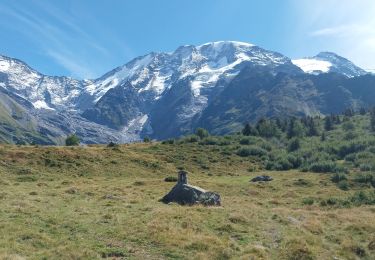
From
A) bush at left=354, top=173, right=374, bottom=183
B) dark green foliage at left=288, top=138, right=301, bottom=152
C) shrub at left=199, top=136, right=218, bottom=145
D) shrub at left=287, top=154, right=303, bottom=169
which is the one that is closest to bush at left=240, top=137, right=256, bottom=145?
shrub at left=199, top=136, right=218, bottom=145

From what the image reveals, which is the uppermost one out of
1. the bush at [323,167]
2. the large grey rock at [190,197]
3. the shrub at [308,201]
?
the bush at [323,167]

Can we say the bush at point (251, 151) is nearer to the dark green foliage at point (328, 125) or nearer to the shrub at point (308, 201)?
the shrub at point (308, 201)

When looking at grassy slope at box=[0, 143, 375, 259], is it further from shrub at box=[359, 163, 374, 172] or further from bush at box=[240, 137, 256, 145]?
bush at box=[240, 137, 256, 145]

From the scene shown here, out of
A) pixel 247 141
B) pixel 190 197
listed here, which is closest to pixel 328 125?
pixel 247 141

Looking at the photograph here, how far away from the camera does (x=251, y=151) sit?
112062 millimetres

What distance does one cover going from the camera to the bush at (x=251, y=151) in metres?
111

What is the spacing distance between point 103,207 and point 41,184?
19513mm

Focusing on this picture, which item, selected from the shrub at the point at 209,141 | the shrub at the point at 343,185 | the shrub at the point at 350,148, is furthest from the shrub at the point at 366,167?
the shrub at the point at 209,141

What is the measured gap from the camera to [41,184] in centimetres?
5206

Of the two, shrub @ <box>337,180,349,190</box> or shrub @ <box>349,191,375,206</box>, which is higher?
shrub @ <box>337,180,349,190</box>

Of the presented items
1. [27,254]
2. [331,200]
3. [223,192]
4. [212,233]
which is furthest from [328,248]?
[223,192]

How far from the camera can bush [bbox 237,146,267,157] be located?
111 meters

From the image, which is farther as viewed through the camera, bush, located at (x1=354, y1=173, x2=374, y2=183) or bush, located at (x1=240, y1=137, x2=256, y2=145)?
bush, located at (x1=240, y1=137, x2=256, y2=145)

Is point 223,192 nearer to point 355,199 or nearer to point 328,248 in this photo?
point 355,199
